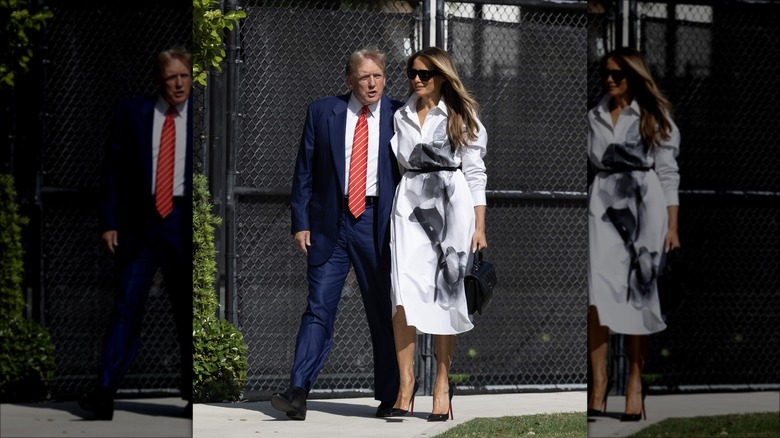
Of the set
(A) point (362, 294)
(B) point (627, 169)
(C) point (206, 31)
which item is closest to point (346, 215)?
(A) point (362, 294)

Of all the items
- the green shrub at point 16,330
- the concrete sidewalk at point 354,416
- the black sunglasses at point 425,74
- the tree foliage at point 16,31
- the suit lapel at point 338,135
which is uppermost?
the tree foliage at point 16,31

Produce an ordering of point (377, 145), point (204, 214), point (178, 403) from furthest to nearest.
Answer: point (204, 214) < point (377, 145) < point (178, 403)

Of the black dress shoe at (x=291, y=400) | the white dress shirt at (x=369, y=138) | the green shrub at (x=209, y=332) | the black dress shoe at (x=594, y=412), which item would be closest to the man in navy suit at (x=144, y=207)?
the black dress shoe at (x=594, y=412)

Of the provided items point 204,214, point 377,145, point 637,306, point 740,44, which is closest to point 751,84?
point 740,44

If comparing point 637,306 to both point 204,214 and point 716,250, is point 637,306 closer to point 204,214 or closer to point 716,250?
point 716,250

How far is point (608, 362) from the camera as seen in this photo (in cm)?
312

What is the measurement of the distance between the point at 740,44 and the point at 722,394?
0.89 m

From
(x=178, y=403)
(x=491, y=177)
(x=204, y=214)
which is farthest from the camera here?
(x=491, y=177)

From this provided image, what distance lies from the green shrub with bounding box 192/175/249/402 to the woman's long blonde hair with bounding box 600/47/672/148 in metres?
4.77

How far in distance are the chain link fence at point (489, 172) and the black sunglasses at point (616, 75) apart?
4911 mm

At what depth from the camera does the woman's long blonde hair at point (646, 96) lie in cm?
305

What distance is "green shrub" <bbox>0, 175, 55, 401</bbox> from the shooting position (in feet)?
9.83

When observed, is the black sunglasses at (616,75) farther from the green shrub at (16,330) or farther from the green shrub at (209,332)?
the green shrub at (209,332)

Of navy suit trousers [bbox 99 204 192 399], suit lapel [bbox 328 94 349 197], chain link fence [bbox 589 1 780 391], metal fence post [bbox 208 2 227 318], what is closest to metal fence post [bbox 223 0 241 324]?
metal fence post [bbox 208 2 227 318]
